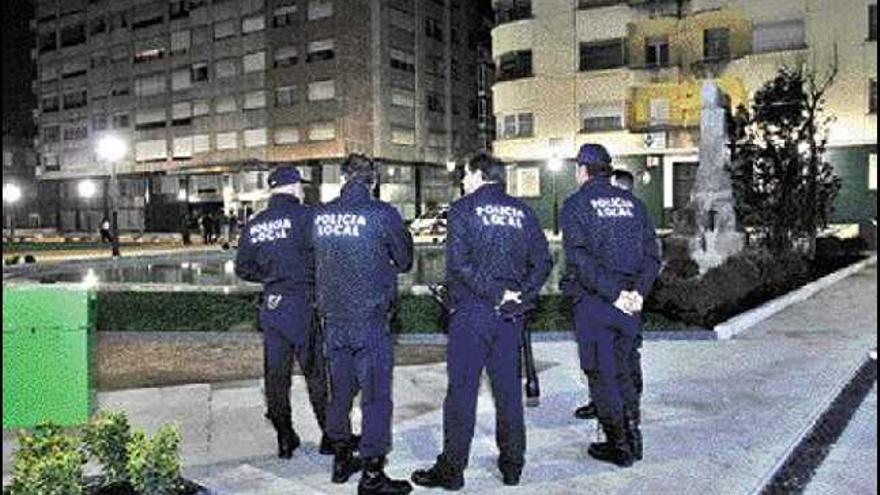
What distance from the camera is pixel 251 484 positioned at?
17.2ft

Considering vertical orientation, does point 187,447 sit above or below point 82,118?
below

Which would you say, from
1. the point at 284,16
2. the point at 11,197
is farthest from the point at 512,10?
the point at 11,197

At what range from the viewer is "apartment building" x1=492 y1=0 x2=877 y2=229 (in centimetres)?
3791

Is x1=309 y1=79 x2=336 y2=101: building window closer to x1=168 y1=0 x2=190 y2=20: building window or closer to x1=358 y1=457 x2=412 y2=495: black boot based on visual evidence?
x1=168 y1=0 x2=190 y2=20: building window

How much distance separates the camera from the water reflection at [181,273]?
19.7 meters

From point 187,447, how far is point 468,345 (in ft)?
7.54

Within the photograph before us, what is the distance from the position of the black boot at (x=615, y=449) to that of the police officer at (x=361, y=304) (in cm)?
128

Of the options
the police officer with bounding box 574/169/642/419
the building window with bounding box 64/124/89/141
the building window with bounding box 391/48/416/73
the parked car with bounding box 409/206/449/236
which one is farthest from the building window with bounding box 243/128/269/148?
the police officer with bounding box 574/169/642/419

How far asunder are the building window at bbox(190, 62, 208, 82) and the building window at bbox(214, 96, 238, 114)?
2.41m

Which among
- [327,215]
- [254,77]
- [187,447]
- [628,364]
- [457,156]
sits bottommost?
[187,447]

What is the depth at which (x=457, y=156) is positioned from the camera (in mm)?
64938

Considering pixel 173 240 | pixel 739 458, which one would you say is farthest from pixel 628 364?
pixel 173 240

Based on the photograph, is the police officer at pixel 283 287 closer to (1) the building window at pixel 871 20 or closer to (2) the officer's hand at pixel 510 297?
(2) the officer's hand at pixel 510 297

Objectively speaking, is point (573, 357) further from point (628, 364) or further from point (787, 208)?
point (787, 208)
